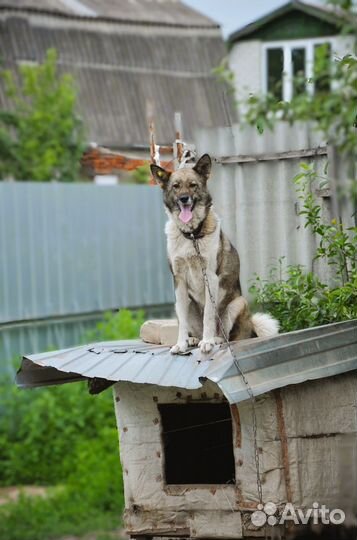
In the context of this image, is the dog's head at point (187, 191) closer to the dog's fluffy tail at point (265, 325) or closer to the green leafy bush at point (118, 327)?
the dog's fluffy tail at point (265, 325)

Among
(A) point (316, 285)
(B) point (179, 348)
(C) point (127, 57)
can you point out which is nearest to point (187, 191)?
(B) point (179, 348)

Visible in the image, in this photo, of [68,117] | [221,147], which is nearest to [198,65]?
[68,117]

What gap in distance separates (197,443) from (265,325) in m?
0.92

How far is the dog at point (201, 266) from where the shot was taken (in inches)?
261

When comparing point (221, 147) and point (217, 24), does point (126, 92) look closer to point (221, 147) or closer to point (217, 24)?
point (217, 24)

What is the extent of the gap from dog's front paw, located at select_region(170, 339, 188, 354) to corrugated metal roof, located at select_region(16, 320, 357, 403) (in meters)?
0.05

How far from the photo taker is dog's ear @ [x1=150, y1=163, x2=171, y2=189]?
6648 mm

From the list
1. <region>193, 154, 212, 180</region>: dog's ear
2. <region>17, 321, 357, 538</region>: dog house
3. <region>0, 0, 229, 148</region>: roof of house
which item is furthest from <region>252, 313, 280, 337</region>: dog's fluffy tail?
<region>0, 0, 229, 148</region>: roof of house

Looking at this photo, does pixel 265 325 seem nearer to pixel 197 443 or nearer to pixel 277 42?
pixel 197 443

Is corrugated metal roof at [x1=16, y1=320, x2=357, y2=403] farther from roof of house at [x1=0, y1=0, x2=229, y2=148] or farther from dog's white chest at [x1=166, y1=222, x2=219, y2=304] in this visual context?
roof of house at [x1=0, y1=0, x2=229, y2=148]

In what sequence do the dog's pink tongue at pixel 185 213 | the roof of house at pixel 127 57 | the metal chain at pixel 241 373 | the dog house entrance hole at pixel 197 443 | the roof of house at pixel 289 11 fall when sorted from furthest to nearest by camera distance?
the roof of house at pixel 127 57 < the roof of house at pixel 289 11 < the dog house entrance hole at pixel 197 443 < the dog's pink tongue at pixel 185 213 < the metal chain at pixel 241 373

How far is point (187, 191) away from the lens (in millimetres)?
6605

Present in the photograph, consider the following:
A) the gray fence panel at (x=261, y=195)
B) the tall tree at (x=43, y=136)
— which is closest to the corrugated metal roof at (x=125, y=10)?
the tall tree at (x=43, y=136)

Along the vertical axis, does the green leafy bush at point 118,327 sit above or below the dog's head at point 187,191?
below
